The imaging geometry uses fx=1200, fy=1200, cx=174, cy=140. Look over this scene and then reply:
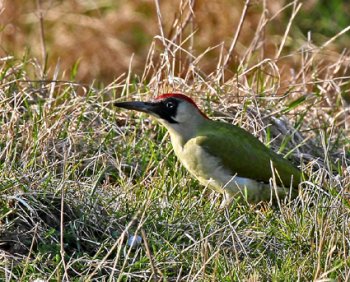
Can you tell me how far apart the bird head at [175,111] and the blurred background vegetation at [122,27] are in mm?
4888

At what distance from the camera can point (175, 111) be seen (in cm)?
615

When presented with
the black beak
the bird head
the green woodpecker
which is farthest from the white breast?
the black beak

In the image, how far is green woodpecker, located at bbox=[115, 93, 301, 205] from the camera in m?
6.02

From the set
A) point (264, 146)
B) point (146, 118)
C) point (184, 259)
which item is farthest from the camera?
point (146, 118)

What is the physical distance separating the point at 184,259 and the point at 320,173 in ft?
3.19

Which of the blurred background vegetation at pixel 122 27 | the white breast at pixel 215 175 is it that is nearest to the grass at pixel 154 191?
the white breast at pixel 215 175

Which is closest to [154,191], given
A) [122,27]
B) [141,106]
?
[141,106]

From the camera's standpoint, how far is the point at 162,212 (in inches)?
214

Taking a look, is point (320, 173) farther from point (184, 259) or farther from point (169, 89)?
point (169, 89)

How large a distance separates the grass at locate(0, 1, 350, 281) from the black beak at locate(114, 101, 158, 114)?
268 mm

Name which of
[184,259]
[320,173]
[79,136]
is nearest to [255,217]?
[320,173]

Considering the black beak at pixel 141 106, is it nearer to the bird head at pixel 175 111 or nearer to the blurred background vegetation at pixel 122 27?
the bird head at pixel 175 111

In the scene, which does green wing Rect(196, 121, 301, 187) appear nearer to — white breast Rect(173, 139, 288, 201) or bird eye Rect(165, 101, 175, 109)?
white breast Rect(173, 139, 288, 201)

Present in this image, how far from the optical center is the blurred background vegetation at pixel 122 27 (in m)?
11.2
